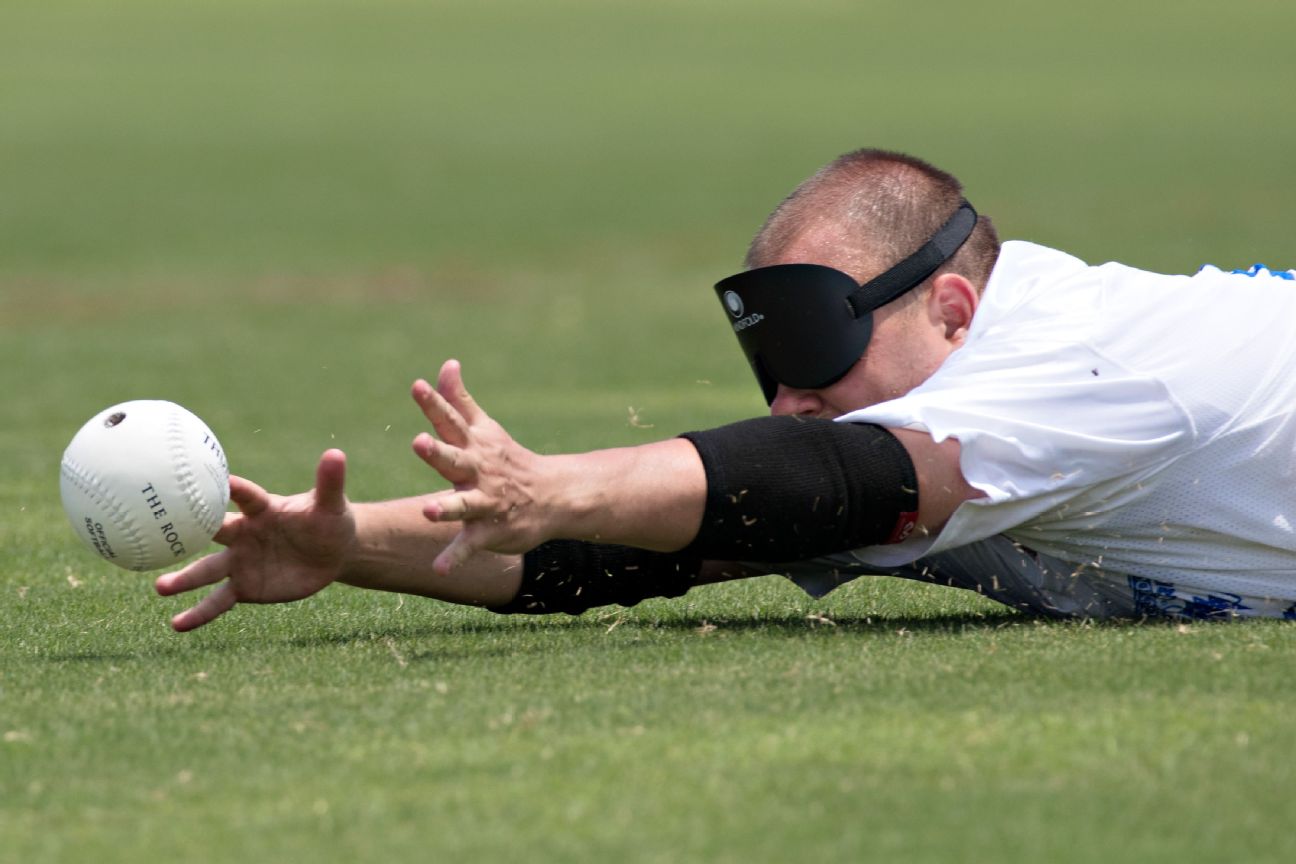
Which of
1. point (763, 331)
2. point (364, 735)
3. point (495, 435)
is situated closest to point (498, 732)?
point (364, 735)

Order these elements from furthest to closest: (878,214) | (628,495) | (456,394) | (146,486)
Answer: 1. (878,214)
2. (146,486)
3. (628,495)
4. (456,394)

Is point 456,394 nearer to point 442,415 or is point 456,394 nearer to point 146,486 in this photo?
point 442,415

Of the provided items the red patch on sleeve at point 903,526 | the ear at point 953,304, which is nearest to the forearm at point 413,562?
the red patch on sleeve at point 903,526

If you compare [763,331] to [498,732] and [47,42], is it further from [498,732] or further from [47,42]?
[47,42]

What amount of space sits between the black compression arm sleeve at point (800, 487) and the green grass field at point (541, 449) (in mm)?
334

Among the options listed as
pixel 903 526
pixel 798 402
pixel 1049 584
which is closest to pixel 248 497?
pixel 798 402

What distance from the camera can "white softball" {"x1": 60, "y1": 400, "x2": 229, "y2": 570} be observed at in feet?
17.5

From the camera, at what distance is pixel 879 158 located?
6.06 meters

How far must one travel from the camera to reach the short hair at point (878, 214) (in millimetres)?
A: 5859

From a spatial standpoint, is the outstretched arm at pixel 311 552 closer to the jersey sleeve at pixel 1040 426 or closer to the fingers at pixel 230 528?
the fingers at pixel 230 528

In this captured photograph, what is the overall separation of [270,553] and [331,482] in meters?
0.41

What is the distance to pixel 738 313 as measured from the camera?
5984 mm

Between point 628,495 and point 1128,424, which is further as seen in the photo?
point 1128,424

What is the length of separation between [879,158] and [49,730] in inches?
119
